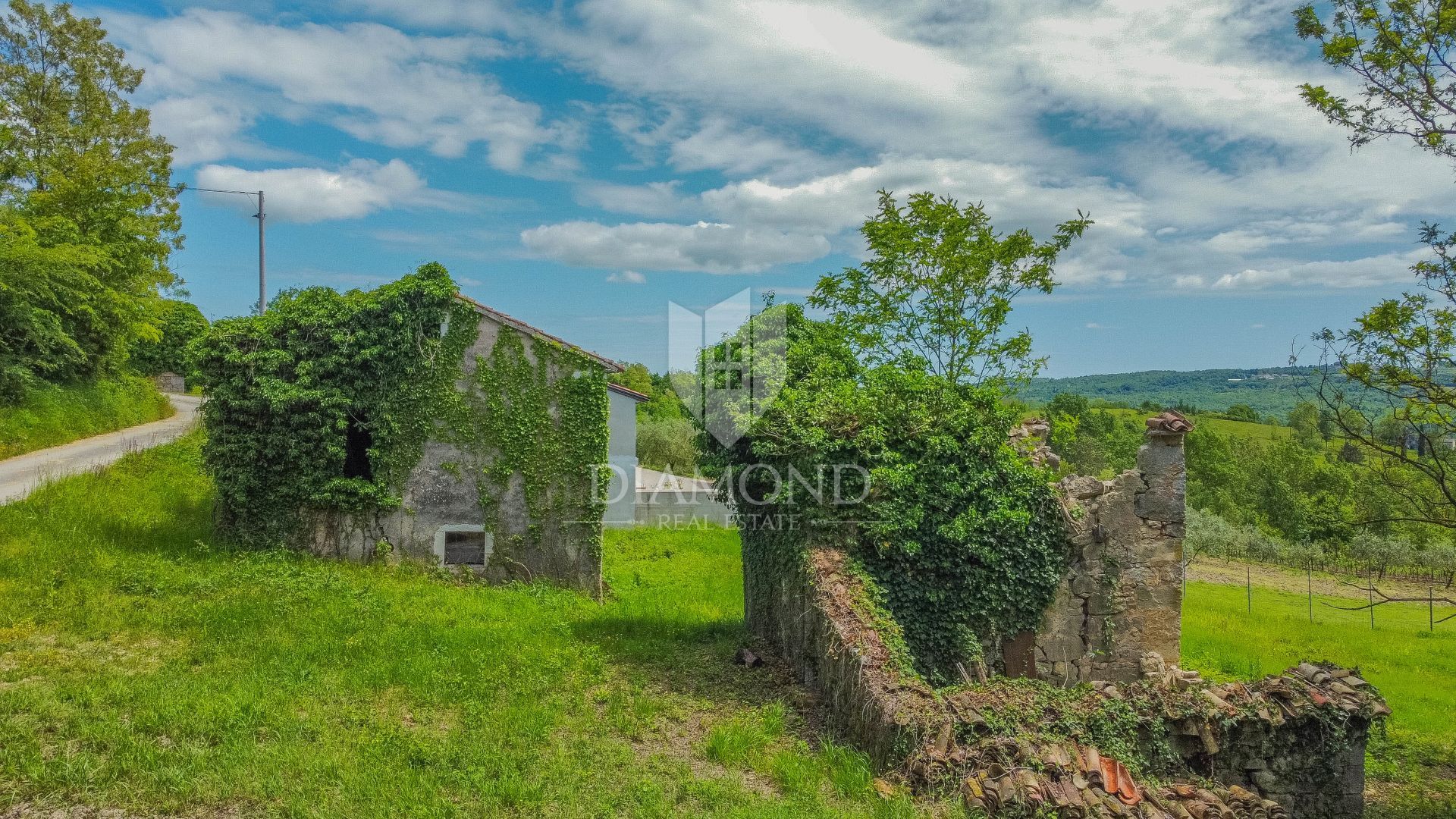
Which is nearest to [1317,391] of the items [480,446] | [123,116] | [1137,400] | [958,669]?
[958,669]

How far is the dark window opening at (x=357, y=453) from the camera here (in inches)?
586

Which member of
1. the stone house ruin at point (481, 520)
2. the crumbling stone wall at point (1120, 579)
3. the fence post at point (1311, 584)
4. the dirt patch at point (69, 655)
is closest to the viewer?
the dirt patch at point (69, 655)

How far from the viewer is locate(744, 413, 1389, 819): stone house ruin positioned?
656 cm

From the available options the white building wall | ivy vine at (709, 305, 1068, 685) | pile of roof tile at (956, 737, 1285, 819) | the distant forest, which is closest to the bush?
the white building wall

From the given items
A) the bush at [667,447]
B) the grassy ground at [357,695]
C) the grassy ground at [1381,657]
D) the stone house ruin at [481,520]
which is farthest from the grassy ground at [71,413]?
the grassy ground at [1381,657]

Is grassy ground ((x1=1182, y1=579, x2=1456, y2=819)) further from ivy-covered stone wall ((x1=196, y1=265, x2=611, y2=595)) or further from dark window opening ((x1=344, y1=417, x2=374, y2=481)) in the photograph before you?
dark window opening ((x1=344, y1=417, x2=374, y2=481))

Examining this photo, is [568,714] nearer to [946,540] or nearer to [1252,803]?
[946,540]

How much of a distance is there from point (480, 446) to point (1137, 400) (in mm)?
101216

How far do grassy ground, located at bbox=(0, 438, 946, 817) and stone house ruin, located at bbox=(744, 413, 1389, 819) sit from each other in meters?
0.70

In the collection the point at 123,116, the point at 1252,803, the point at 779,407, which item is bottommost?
the point at 1252,803

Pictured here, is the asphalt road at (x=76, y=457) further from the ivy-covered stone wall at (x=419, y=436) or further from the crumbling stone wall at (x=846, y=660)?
the crumbling stone wall at (x=846, y=660)

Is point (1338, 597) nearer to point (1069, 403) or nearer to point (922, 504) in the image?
point (922, 504)

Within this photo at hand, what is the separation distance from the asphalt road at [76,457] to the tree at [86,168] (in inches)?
110

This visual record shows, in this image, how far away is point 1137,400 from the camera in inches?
3824
